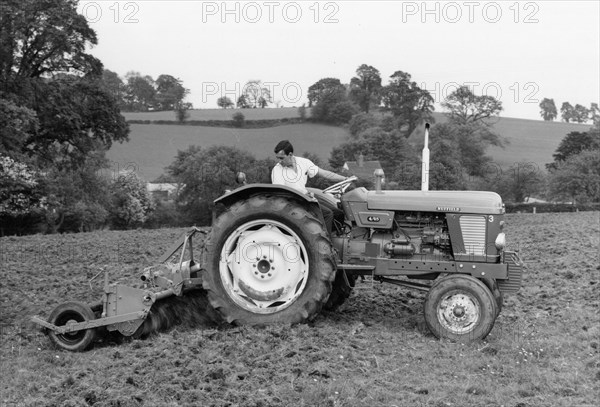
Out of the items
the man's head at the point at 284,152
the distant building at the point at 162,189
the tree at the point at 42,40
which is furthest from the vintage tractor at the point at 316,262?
the distant building at the point at 162,189

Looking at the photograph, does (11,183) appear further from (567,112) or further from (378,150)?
(567,112)

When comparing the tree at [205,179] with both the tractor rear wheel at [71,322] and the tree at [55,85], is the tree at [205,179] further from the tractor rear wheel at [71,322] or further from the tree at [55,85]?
the tractor rear wheel at [71,322]

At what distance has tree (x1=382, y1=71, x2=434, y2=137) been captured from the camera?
55031 millimetres

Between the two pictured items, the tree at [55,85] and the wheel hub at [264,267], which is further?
the tree at [55,85]

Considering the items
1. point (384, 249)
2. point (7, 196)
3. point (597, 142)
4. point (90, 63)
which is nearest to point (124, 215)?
point (90, 63)

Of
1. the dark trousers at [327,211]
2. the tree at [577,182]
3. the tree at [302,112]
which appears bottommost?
the tree at [577,182]

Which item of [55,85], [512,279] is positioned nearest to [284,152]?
[512,279]

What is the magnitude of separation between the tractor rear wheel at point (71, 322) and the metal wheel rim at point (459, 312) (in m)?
3.47

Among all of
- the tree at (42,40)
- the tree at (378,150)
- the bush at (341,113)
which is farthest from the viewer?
the bush at (341,113)

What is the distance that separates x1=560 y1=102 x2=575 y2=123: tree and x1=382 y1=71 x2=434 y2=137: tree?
3313cm

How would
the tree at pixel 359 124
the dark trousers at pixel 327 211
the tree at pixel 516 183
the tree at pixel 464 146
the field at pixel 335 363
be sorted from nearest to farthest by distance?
the field at pixel 335 363 < the dark trousers at pixel 327 211 < the tree at pixel 464 146 < the tree at pixel 516 183 < the tree at pixel 359 124

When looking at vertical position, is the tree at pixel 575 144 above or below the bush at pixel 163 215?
above

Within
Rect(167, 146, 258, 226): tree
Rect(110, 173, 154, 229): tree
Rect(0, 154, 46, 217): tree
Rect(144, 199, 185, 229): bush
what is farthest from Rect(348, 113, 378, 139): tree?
Rect(0, 154, 46, 217): tree

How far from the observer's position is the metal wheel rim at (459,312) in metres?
6.60
